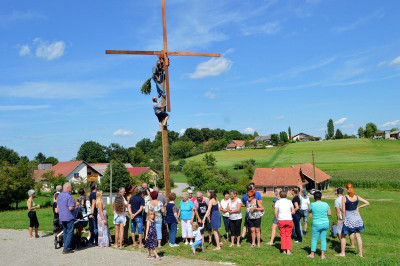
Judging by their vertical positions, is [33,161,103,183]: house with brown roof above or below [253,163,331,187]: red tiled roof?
above

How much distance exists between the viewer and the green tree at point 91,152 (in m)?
108

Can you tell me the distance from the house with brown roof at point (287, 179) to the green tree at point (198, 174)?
10.4 meters

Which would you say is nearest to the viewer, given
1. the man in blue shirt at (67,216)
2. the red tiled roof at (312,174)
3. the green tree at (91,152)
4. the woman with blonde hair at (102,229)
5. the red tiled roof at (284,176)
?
the man in blue shirt at (67,216)

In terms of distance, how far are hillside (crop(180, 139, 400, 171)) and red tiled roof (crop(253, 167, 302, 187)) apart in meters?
17.6

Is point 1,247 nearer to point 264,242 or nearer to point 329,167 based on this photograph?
point 264,242

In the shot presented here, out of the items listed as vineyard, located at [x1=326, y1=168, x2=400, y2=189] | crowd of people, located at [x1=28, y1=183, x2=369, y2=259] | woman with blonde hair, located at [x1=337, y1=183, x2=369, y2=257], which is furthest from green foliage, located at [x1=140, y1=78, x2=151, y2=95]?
vineyard, located at [x1=326, y1=168, x2=400, y2=189]

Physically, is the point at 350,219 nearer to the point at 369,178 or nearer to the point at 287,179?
the point at 287,179

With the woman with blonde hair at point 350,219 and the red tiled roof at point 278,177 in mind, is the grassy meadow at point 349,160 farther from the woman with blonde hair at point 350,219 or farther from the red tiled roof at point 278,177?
the woman with blonde hair at point 350,219

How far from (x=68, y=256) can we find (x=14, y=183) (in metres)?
22.7

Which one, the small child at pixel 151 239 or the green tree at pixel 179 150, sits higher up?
the green tree at pixel 179 150

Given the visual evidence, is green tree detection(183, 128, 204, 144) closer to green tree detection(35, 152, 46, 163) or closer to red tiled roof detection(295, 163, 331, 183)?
green tree detection(35, 152, 46, 163)

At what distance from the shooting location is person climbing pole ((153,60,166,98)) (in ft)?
34.8

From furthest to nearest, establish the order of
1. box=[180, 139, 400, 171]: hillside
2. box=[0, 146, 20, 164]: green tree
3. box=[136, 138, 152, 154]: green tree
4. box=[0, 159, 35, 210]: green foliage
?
box=[136, 138, 152, 154]: green tree
box=[0, 146, 20, 164]: green tree
box=[180, 139, 400, 171]: hillside
box=[0, 159, 35, 210]: green foliage

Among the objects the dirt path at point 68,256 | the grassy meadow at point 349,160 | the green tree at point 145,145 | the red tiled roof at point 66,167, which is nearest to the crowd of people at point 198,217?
the dirt path at point 68,256
